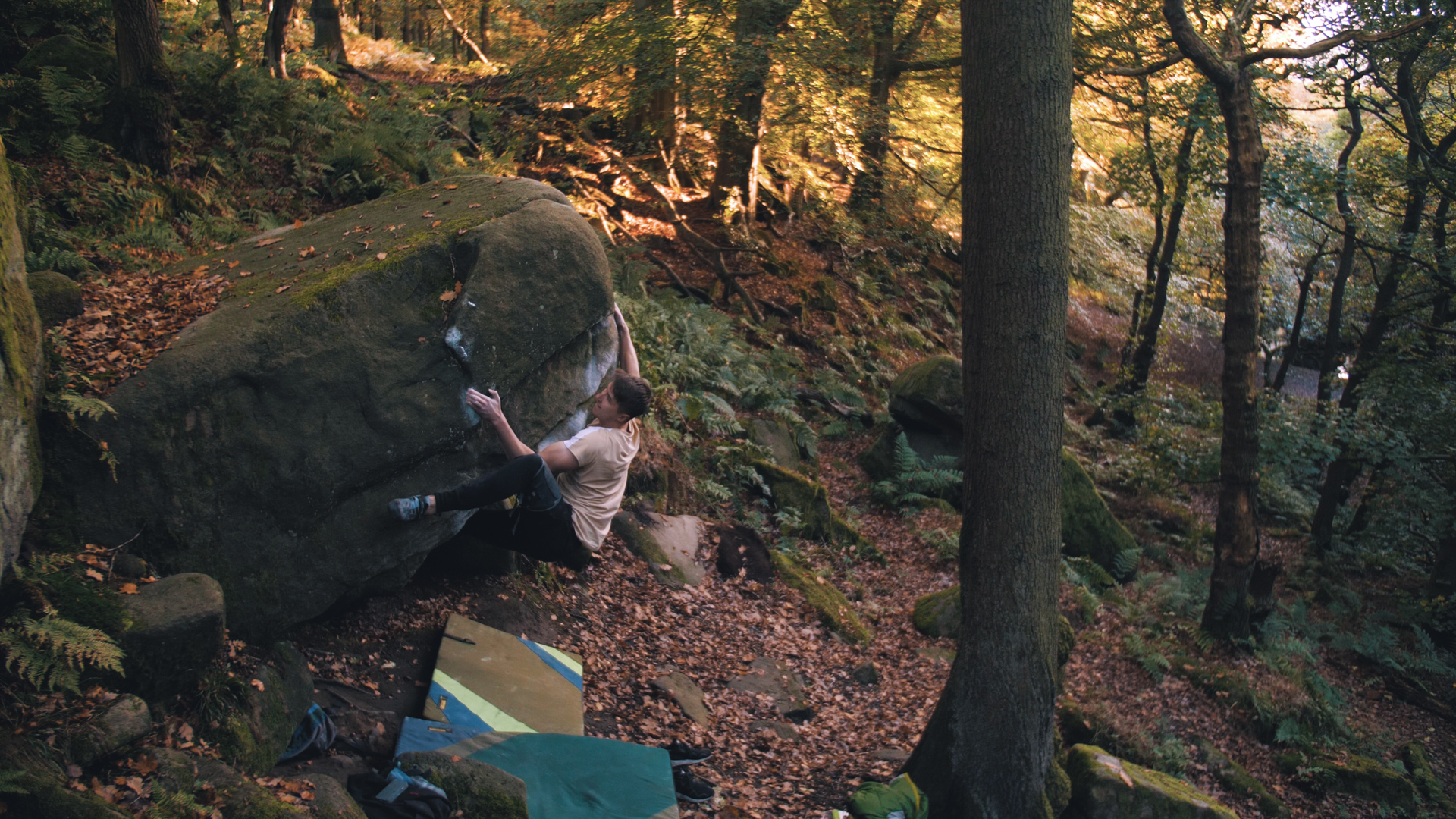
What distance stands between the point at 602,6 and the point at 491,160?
3.53m

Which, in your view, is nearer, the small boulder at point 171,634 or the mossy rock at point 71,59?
the small boulder at point 171,634

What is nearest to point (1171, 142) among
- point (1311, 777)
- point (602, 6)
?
point (602, 6)

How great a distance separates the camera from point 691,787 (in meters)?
5.23

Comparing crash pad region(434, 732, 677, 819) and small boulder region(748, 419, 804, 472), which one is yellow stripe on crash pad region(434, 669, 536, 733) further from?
small boulder region(748, 419, 804, 472)

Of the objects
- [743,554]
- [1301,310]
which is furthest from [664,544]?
[1301,310]

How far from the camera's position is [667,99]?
1661cm

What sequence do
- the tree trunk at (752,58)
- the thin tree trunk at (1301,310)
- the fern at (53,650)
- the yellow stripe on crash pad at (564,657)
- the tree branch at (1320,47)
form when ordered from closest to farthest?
the fern at (53,650), the yellow stripe on crash pad at (564,657), the tree branch at (1320,47), the tree trunk at (752,58), the thin tree trunk at (1301,310)

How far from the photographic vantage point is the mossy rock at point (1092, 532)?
12.2 m

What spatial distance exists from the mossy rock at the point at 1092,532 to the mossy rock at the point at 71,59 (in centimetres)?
1275

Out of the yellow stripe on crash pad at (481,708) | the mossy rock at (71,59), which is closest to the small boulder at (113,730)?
the yellow stripe on crash pad at (481,708)

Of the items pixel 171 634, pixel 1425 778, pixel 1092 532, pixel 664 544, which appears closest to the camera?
pixel 171 634

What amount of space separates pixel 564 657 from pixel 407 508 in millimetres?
1770

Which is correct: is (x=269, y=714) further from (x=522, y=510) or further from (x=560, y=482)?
(x=560, y=482)

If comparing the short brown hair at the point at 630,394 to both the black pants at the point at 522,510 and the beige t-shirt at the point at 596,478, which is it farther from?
the black pants at the point at 522,510
